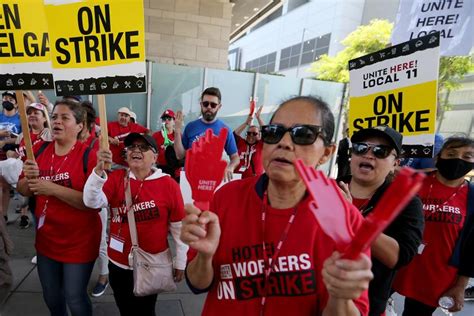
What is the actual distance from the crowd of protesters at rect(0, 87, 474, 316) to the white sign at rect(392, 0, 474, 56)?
169cm

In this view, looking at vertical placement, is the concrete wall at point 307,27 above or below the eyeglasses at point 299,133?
above

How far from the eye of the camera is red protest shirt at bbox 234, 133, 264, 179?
481 cm

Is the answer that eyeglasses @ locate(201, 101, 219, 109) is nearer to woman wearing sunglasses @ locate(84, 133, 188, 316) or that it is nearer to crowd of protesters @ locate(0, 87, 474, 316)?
crowd of protesters @ locate(0, 87, 474, 316)

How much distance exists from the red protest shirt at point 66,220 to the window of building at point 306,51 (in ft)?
107

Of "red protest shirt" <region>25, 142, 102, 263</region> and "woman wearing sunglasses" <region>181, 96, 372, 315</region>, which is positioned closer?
"woman wearing sunglasses" <region>181, 96, 372, 315</region>

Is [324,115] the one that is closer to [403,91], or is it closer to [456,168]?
[403,91]

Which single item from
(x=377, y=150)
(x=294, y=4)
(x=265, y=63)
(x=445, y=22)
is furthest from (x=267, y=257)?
(x=265, y=63)

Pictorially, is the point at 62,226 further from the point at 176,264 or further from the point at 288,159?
the point at 288,159

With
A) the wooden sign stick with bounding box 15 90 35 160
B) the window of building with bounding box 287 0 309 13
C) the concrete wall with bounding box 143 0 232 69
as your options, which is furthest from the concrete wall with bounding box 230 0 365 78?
the wooden sign stick with bounding box 15 90 35 160

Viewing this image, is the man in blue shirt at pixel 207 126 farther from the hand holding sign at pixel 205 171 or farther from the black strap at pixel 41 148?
the hand holding sign at pixel 205 171

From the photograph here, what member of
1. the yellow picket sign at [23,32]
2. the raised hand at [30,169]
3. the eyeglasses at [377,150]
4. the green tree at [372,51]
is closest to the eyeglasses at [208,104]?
the yellow picket sign at [23,32]

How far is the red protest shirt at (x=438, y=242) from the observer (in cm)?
243

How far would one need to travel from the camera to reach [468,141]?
2.55 meters

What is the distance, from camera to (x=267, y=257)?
4.16 feet
